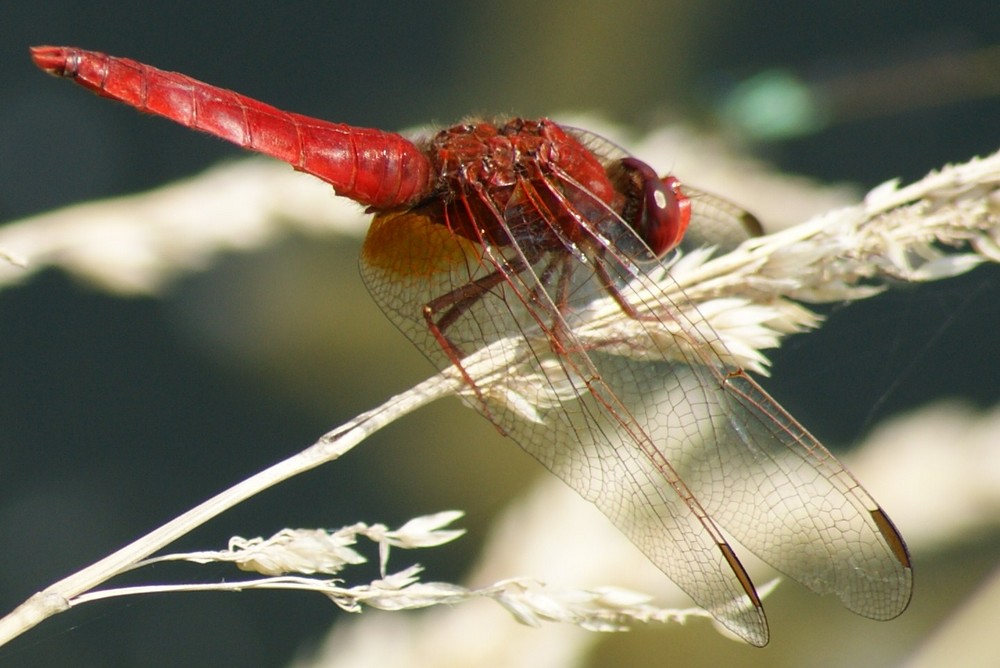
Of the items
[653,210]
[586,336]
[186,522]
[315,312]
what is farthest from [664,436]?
[315,312]

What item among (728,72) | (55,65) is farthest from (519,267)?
(728,72)

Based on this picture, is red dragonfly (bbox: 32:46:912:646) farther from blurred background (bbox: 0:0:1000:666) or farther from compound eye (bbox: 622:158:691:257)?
blurred background (bbox: 0:0:1000:666)

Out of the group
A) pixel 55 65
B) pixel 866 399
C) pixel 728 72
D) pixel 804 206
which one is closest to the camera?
pixel 55 65

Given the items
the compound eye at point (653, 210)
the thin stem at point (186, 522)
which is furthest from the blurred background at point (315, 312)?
the thin stem at point (186, 522)

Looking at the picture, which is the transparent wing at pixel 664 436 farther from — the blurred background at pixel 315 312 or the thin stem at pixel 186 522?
the blurred background at pixel 315 312

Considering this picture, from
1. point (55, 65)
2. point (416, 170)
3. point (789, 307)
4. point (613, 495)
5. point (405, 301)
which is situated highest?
point (55, 65)

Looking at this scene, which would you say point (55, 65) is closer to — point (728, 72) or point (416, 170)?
point (416, 170)

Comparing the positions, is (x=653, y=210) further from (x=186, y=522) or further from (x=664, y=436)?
(x=186, y=522)
